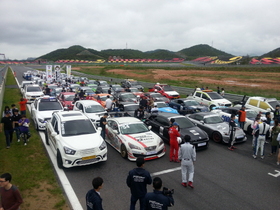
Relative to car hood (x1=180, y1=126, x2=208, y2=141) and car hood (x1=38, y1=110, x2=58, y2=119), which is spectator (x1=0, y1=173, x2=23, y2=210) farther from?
car hood (x1=38, y1=110, x2=58, y2=119)

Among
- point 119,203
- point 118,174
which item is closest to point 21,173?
point 118,174

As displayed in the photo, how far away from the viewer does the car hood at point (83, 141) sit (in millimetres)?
7944

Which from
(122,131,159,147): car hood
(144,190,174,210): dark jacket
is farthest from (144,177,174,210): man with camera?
(122,131,159,147): car hood

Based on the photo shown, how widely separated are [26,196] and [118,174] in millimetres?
2816

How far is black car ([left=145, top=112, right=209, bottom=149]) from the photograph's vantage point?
33.4 feet

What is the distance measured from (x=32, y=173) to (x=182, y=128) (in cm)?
650

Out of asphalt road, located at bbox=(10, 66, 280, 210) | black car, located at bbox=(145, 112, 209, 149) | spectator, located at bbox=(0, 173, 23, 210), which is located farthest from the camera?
black car, located at bbox=(145, 112, 209, 149)

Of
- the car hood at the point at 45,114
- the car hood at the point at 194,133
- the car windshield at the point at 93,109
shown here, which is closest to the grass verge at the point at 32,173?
the car hood at the point at 45,114

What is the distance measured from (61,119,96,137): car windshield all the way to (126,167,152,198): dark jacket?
15.0 feet

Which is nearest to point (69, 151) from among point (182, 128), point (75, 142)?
point (75, 142)

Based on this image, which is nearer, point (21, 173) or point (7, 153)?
point (21, 173)

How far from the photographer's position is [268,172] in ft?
26.9

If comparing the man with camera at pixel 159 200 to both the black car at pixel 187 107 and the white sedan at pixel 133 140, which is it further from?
the black car at pixel 187 107

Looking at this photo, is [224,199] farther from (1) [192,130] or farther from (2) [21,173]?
(2) [21,173]
